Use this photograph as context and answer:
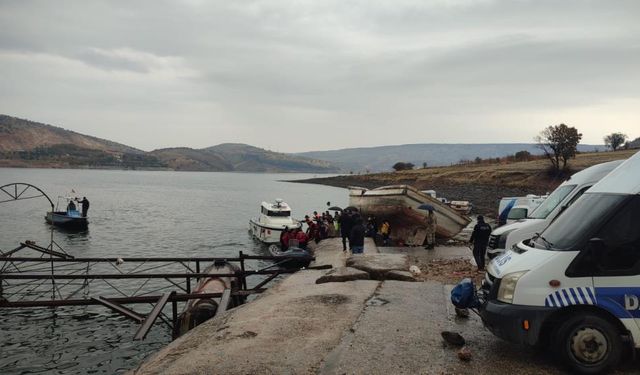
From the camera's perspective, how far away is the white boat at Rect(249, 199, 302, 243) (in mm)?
33787

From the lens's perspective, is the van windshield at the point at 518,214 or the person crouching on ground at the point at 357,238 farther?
the van windshield at the point at 518,214

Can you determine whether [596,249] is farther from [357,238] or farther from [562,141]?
[562,141]

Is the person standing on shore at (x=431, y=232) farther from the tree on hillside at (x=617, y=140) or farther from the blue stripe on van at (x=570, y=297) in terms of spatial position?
the tree on hillside at (x=617, y=140)

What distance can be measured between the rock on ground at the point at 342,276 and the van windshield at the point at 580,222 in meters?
6.04

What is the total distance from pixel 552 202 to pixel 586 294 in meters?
9.40

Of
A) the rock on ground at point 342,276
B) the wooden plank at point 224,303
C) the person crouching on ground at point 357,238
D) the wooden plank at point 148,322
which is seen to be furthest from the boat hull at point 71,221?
the rock on ground at point 342,276

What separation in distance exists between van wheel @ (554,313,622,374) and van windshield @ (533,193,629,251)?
1.06 metres

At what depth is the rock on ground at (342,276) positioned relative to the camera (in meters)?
12.8

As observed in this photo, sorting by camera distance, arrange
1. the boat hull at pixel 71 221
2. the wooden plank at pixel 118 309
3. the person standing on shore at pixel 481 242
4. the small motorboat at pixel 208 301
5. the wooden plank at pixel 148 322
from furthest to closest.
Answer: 1. the boat hull at pixel 71 221
2. the person standing on shore at pixel 481 242
3. the small motorboat at pixel 208 301
4. the wooden plank at pixel 118 309
5. the wooden plank at pixel 148 322

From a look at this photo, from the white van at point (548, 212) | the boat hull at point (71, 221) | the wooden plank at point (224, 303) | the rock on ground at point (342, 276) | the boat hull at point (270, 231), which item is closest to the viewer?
the wooden plank at point (224, 303)

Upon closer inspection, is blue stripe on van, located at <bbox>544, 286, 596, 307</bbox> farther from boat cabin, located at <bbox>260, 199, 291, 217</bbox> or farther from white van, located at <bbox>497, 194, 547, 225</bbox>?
boat cabin, located at <bbox>260, 199, 291, 217</bbox>

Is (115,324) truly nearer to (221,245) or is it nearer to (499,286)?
(499,286)

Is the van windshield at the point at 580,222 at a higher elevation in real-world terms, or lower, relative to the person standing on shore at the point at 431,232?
higher

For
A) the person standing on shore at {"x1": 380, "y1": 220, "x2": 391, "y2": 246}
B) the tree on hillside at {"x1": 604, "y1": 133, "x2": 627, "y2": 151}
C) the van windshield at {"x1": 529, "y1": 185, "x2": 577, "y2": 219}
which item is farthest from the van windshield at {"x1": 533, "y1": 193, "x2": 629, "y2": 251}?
the tree on hillside at {"x1": 604, "y1": 133, "x2": 627, "y2": 151}
